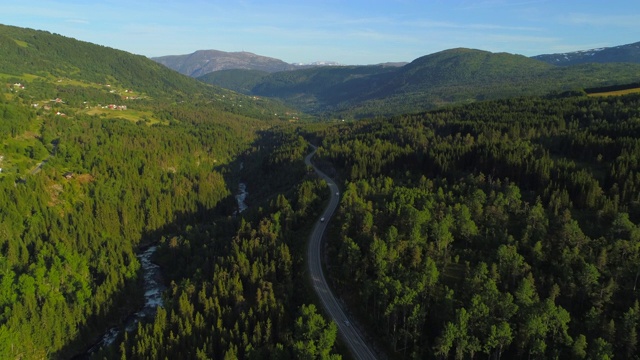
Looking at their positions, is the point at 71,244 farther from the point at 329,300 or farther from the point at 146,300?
the point at 329,300

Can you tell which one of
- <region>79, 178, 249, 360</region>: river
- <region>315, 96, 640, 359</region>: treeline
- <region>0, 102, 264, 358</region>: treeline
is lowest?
<region>79, 178, 249, 360</region>: river

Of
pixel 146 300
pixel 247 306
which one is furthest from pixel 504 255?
pixel 146 300

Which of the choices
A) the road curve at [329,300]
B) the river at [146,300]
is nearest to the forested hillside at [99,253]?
the river at [146,300]

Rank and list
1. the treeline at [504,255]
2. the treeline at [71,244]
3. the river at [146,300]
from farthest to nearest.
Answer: the river at [146,300]
the treeline at [71,244]
the treeline at [504,255]

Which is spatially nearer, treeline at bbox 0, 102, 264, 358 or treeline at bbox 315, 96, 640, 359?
treeline at bbox 315, 96, 640, 359

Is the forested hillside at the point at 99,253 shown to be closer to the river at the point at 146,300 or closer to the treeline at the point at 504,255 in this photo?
the river at the point at 146,300

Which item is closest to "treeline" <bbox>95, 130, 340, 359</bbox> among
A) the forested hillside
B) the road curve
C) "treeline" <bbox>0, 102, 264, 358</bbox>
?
the forested hillside

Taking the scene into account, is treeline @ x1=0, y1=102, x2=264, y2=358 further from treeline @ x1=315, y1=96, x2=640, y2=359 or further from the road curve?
treeline @ x1=315, y1=96, x2=640, y2=359

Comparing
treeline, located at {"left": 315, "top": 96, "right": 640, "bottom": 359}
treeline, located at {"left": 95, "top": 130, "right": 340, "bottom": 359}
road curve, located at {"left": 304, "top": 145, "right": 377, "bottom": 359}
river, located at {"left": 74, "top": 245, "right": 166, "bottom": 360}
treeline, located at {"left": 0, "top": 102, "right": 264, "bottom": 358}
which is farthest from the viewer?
river, located at {"left": 74, "top": 245, "right": 166, "bottom": 360}
